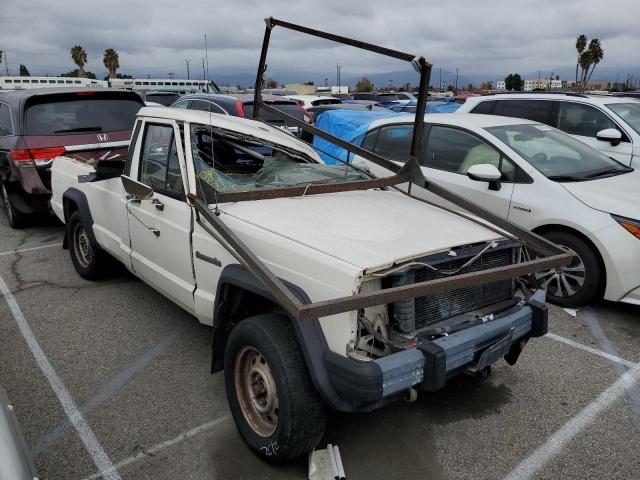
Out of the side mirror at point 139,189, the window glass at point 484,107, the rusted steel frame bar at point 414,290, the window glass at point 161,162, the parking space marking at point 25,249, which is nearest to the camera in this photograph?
the rusted steel frame bar at point 414,290

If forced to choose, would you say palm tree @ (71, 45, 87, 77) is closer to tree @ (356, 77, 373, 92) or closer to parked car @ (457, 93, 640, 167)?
tree @ (356, 77, 373, 92)

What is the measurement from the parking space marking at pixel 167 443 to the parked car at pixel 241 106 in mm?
6767

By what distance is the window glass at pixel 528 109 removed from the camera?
24.8ft

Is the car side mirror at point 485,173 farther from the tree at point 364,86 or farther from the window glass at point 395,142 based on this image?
the tree at point 364,86

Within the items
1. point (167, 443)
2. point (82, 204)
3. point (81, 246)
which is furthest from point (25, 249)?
point (167, 443)

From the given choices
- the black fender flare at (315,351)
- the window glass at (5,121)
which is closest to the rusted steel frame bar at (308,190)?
the black fender flare at (315,351)

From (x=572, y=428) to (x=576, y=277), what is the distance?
1.88 metres

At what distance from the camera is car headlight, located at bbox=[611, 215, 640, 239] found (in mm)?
4345

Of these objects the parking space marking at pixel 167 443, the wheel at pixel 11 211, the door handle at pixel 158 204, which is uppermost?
the door handle at pixel 158 204

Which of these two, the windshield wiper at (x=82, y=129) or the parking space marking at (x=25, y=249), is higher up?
the windshield wiper at (x=82, y=129)

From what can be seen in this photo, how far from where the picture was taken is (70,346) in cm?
423

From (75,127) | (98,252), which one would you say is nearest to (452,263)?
(98,252)

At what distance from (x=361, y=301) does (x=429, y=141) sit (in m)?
4.13

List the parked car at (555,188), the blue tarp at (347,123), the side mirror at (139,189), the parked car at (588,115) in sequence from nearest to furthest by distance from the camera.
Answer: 1. the side mirror at (139,189)
2. the parked car at (555,188)
3. the parked car at (588,115)
4. the blue tarp at (347,123)
